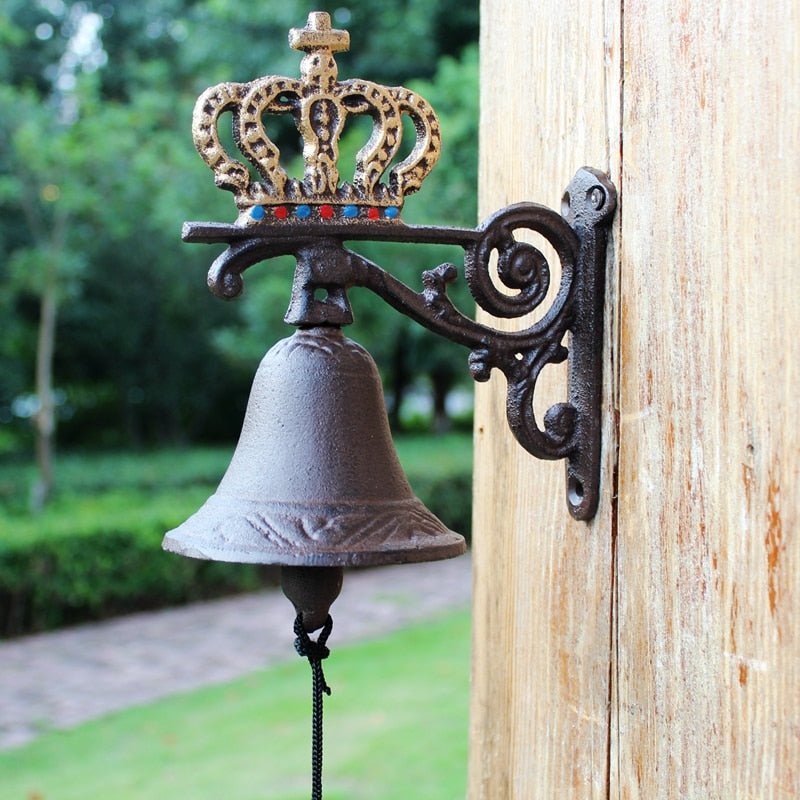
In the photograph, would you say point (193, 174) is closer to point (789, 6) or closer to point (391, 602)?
point (391, 602)

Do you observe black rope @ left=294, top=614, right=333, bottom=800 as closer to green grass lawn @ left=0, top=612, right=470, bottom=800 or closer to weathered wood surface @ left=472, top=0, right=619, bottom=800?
weathered wood surface @ left=472, top=0, right=619, bottom=800

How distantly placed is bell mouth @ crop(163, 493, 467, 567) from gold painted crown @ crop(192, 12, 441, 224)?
0.32 metres

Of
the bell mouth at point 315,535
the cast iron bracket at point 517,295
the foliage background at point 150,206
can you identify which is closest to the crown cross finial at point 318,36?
the cast iron bracket at point 517,295

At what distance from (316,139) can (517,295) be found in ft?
0.94

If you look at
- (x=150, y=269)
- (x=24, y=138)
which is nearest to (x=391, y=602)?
(x=24, y=138)

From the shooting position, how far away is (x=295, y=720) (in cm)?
574

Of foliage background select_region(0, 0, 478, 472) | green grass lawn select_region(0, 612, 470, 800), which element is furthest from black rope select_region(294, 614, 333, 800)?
foliage background select_region(0, 0, 478, 472)

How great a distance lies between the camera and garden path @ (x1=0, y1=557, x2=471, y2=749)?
20.4ft

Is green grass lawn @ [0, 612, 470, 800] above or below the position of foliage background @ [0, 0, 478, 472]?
below

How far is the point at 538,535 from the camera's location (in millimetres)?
1468

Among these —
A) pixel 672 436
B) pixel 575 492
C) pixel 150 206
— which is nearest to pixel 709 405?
pixel 672 436

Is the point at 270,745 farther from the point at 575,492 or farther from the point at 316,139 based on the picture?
the point at 316,139

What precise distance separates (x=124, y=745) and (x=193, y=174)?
5.99 metres

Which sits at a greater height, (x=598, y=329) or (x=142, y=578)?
(x=598, y=329)
